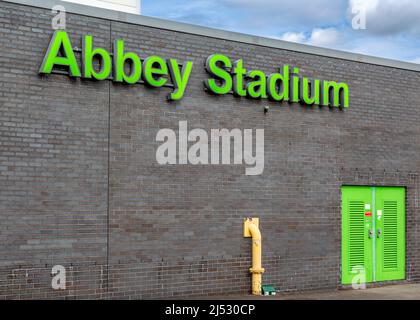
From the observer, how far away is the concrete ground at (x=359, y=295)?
1336cm

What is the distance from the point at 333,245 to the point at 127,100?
563 centimetres

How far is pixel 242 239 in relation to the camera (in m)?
13.7

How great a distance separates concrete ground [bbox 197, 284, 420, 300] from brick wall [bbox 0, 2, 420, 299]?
1.20 ft

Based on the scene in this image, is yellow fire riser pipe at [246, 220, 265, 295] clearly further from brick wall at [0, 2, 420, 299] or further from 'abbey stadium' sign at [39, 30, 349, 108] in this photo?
'abbey stadium' sign at [39, 30, 349, 108]

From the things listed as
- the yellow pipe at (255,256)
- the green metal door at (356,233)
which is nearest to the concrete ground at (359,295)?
the yellow pipe at (255,256)

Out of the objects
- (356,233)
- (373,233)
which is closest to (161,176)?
(356,233)

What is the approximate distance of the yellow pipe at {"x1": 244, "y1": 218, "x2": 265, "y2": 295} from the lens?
44.4ft

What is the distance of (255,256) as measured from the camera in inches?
535

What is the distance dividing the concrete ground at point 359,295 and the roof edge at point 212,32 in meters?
5.09

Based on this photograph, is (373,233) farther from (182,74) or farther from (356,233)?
(182,74)

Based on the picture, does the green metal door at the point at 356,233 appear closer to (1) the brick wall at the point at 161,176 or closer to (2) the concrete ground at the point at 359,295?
(1) the brick wall at the point at 161,176

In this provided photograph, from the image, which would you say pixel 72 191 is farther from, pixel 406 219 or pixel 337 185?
pixel 406 219

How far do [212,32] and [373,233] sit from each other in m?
5.90

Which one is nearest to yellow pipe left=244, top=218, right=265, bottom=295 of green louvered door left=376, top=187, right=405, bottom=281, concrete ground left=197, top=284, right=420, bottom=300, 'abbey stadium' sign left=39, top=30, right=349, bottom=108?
concrete ground left=197, top=284, right=420, bottom=300
